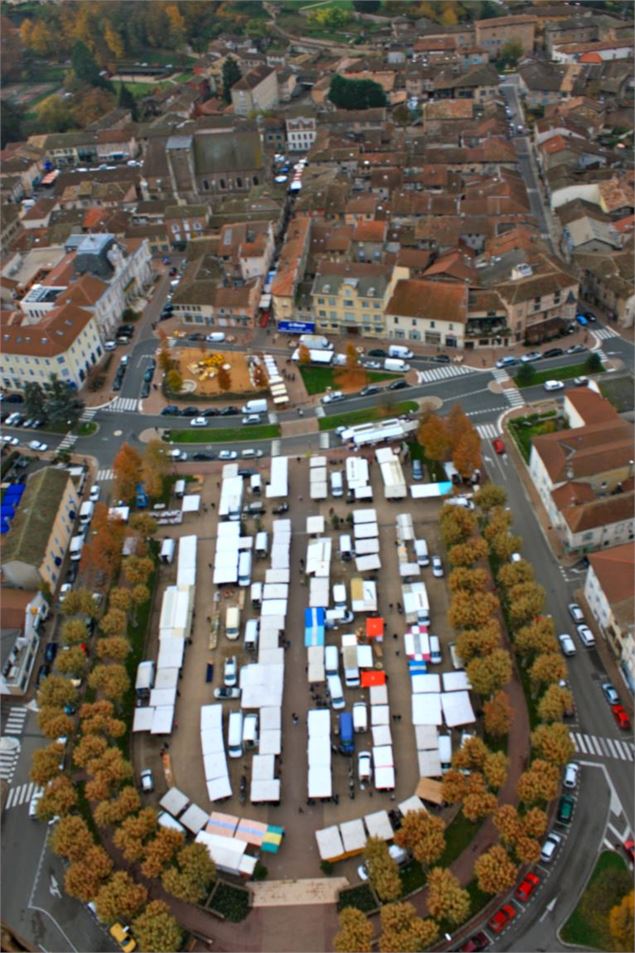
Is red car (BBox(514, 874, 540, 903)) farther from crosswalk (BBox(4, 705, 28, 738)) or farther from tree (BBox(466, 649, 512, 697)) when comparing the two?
crosswalk (BBox(4, 705, 28, 738))

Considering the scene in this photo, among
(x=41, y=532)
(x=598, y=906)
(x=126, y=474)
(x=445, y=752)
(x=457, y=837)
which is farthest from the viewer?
(x=126, y=474)

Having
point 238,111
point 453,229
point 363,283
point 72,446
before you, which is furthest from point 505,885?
point 238,111

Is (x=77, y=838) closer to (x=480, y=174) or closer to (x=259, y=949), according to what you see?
(x=259, y=949)

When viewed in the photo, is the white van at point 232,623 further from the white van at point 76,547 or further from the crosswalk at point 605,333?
the crosswalk at point 605,333

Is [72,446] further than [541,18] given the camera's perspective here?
No

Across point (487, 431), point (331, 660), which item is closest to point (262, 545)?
point (331, 660)

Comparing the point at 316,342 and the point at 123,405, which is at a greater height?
the point at 316,342

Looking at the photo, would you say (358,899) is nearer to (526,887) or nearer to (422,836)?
(422,836)
